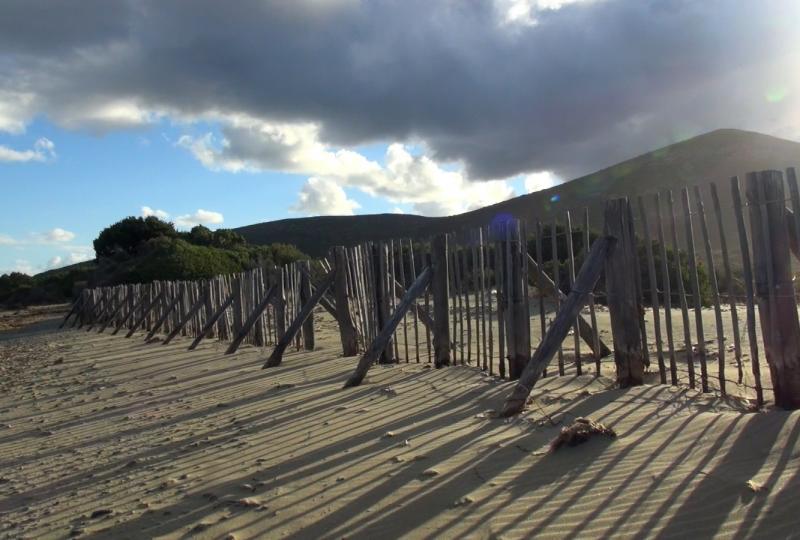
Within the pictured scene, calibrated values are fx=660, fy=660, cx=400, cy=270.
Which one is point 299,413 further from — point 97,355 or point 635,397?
point 97,355

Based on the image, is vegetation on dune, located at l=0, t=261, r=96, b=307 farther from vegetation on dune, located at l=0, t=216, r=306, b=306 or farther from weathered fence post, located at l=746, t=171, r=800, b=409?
weathered fence post, located at l=746, t=171, r=800, b=409

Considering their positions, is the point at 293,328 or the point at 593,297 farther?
the point at 293,328

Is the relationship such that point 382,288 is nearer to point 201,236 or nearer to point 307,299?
point 307,299

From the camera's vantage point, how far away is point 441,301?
759cm

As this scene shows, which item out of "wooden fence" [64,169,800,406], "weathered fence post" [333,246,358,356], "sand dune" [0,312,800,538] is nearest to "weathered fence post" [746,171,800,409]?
"wooden fence" [64,169,800,406]

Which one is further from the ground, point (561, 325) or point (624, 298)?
point (624, 298)

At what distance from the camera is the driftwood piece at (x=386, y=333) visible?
22.6 feet

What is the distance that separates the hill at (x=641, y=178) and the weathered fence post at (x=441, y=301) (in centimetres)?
3902

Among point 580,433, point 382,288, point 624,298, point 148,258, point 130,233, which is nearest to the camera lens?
point 580,433

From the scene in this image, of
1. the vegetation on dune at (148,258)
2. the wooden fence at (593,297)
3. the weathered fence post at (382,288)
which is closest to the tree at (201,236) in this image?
the vegetation on dune at (148,258)

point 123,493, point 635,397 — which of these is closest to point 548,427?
point 635,397

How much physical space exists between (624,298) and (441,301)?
2.66m

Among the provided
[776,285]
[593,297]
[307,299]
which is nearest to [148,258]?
[307,299]

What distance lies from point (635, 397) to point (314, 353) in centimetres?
644
